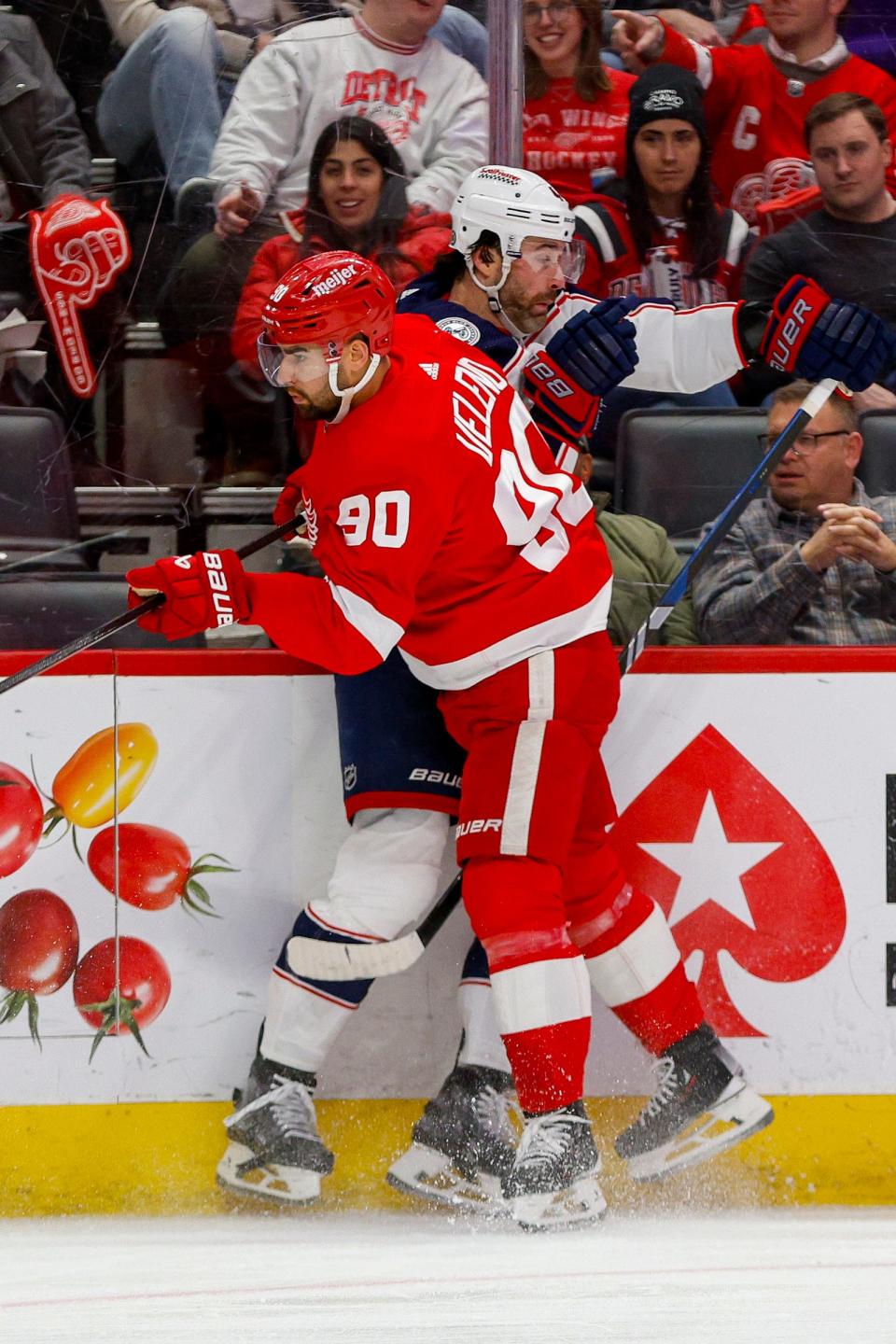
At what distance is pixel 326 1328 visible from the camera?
6.84 feet

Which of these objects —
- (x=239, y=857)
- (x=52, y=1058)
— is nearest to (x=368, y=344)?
(x=239, y=857)

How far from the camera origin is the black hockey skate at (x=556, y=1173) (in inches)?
92.3

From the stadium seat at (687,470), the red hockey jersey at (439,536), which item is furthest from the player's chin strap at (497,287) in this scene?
the stadium seat at (687,470)

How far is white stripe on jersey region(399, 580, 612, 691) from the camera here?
2367 millimetres

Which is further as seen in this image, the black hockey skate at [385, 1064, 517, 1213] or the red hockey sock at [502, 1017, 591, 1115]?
the black hockey skate at [385, 1064, 517, 1213]

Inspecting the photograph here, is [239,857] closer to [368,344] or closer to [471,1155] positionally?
[471,1155]

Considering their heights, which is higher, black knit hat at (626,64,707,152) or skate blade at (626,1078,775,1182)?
black knit hat at (626,64,707,152)

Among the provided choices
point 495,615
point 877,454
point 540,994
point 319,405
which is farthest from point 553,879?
point 877,454

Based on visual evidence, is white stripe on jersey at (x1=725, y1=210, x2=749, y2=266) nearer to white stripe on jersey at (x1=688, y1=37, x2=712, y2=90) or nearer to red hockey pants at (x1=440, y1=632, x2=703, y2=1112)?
white stripe on jersey at (x1=688, y1=37, x2=712, y2=90)

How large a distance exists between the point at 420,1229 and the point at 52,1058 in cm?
63

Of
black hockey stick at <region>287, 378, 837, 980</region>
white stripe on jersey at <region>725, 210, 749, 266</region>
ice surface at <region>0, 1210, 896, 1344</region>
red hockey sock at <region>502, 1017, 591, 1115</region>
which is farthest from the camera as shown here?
white stripe on jersey at <region>725, 210, 749, 266</region>

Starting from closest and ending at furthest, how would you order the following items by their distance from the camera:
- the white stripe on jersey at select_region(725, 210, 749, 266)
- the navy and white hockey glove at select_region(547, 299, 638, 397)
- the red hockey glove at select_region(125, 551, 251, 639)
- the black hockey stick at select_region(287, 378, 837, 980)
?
the red hockey glove at select_region(125, 551, 251, 639) < the black hockey stick at select_region(287, 378, 837, 980) < the navy and white hockey glove at select_region(547, 299, 638, 397) < the white stripe on jersey at select_region(725, 210, 749, 266)

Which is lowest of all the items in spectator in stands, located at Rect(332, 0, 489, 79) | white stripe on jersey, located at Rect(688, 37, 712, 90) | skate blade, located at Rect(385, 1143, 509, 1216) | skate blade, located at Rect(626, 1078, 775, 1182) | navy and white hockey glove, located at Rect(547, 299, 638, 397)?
skate blade, located at Rect(385, 1143, 509, 1216)

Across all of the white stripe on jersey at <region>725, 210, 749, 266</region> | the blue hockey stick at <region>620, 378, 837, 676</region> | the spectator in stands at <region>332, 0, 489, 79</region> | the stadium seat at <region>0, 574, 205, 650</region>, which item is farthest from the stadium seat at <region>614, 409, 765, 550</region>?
the stadium seat at <region>0, 574, 205, 650</region>
